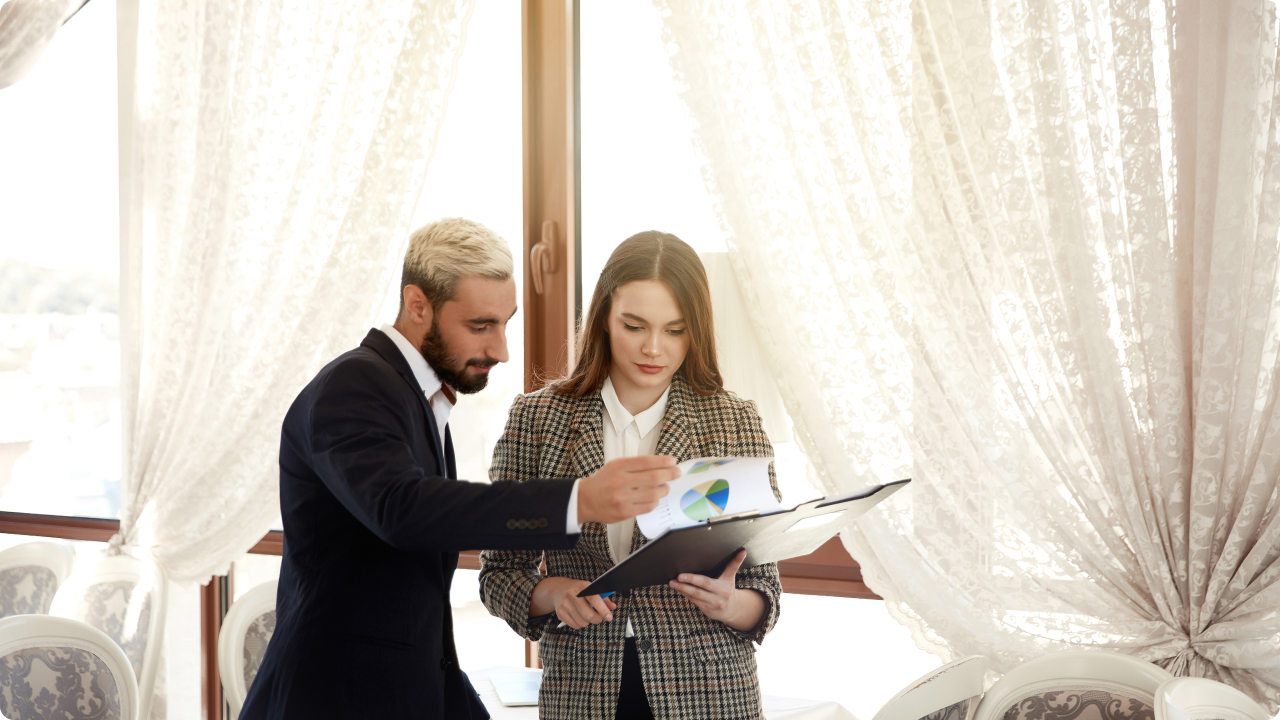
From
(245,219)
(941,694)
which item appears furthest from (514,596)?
(245,219)

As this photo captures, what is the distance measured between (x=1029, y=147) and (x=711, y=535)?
4.61 feet

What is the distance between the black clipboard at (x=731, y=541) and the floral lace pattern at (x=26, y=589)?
271cm

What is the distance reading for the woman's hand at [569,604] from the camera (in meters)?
1.48

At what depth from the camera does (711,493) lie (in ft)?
4.55

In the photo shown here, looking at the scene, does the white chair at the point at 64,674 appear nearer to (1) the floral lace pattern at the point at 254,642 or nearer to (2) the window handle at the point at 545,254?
(1) the floral lace pattern at the point at 254,642

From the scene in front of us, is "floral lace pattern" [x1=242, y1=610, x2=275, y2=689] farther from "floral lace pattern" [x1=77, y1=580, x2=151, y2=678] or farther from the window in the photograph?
the window

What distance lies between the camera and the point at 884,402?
2285 millimetres

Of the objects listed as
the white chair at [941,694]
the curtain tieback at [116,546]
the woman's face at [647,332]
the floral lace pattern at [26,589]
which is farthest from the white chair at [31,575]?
the white chair at [941,694]

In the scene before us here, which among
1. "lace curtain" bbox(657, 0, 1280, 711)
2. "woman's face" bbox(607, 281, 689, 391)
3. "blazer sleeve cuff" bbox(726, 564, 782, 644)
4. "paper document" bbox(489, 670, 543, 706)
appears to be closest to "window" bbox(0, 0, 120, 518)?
"paper document" bbox(489, 670, 543, 706)

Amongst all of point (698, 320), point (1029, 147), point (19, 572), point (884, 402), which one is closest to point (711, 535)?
point (698, 320)

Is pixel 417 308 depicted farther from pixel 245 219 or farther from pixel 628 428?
pixel 245 219

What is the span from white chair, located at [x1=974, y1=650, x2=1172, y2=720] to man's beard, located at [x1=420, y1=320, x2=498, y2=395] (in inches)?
49.7

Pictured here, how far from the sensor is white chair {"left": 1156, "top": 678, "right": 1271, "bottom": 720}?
1.64 m

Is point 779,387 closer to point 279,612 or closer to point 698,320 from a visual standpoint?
point 698,320
